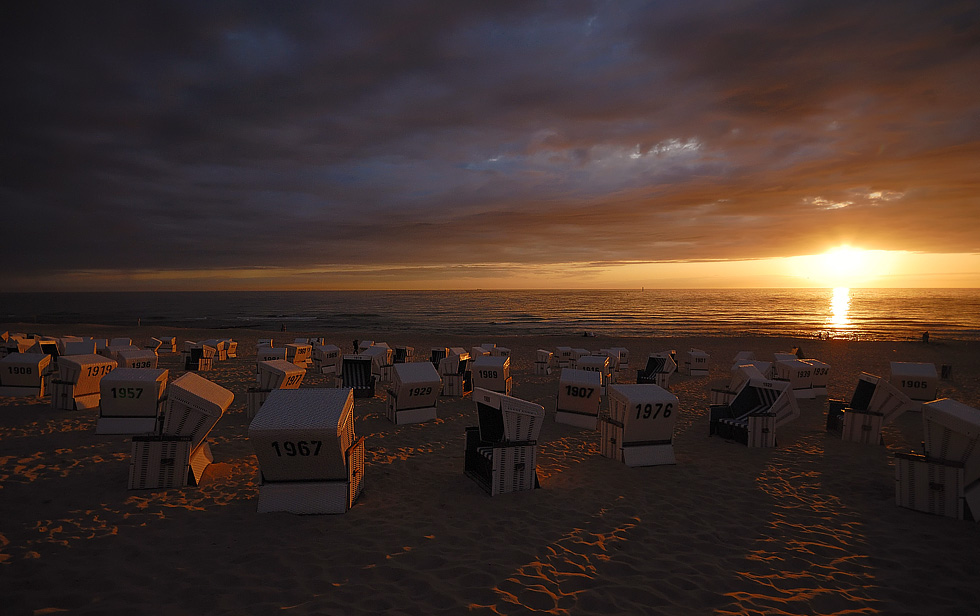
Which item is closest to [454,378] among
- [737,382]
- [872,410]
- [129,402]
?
[737,382]

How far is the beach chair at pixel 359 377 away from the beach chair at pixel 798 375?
14.3m

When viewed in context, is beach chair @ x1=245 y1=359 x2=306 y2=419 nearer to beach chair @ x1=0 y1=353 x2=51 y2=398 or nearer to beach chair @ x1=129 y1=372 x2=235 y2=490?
beach chair @ x1=129 y1=372 x2=235 y2=490

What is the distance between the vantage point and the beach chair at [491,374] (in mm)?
15828

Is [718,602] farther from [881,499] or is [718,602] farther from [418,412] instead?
[418,412]

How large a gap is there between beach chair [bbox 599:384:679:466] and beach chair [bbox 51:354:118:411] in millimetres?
13789

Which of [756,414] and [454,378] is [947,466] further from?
[454,378]

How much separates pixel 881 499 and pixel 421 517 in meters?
7.76

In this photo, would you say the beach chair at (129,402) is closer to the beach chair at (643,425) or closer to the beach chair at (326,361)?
the beach chair at (643,425)

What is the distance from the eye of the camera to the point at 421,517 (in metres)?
7.12

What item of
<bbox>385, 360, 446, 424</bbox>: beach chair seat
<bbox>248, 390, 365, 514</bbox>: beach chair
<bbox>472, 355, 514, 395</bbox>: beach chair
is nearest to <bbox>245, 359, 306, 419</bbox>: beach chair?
<bbox>385, 360, 446, 424</bbox>: beach chair seat

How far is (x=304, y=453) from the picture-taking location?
6.83 meters

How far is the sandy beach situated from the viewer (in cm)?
510

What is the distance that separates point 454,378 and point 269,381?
241 inches

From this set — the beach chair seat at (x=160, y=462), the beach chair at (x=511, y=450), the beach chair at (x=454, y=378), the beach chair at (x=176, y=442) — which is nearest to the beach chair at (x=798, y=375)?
the beach chair at (x=454, y=378)
